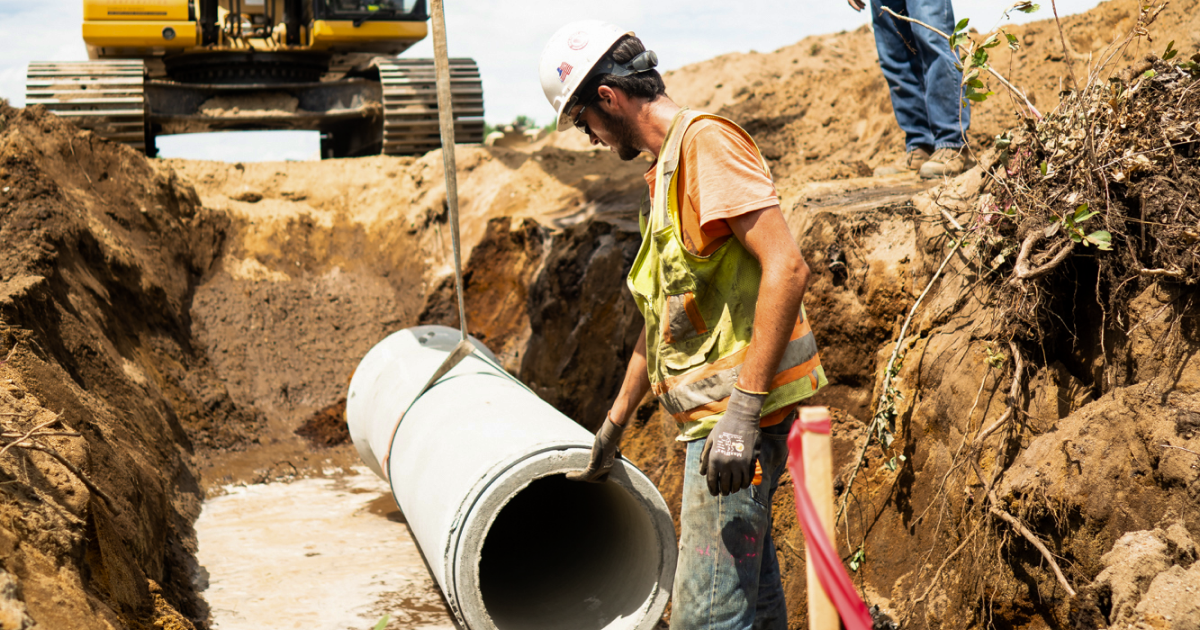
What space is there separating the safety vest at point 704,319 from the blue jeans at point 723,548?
12 cm

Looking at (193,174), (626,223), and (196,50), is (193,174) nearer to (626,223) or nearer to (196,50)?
(196,50)

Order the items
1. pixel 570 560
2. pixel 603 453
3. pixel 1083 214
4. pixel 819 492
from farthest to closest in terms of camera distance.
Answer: pixel 570 560 < pixel 603 453 < pixel 1083 214 < pixel 819 492

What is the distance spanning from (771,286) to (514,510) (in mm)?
2584

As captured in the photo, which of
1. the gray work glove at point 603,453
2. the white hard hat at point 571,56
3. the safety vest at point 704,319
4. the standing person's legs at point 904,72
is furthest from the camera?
the standing person's legs at point 904,72

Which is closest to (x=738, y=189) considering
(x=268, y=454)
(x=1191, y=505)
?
(x=1191, y=505)

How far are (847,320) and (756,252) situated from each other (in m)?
2.19

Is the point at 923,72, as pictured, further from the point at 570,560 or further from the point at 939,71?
the point at 570,560

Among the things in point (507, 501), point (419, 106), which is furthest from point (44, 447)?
point (419, 106)

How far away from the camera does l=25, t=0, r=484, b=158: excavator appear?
9.28 meters

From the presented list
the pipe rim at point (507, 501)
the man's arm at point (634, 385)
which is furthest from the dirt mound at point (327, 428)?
the man's arm at point (634, 385)

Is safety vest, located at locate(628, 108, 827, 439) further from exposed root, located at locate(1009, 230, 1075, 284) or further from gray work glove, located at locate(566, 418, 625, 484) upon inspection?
exposed root, located at locate(1009, 230, 1075, 284)

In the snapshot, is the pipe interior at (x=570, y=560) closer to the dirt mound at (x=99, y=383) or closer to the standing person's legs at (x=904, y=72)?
the dirt mound at (x=99, y=383)

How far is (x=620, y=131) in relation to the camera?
2.47 meters

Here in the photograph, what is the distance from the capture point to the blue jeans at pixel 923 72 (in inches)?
192
